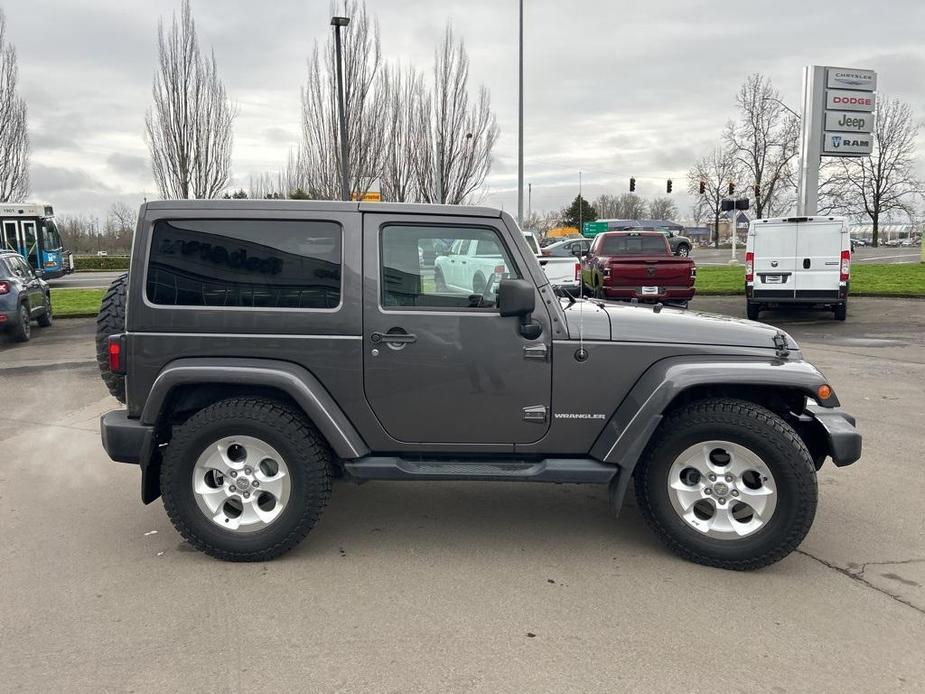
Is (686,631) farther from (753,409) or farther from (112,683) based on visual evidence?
(112,683)

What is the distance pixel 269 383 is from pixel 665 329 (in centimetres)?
212

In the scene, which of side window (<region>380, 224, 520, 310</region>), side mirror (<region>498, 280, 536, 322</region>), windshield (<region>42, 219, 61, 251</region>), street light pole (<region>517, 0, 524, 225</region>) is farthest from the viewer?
windshield (<region>42, 219, 61, 251</region>)

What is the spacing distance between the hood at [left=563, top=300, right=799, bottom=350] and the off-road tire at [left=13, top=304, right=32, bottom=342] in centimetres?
1139

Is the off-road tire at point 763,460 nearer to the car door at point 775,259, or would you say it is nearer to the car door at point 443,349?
the car door at point 443,349

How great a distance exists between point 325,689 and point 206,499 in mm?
1508

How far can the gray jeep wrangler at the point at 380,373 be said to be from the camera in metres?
3.97

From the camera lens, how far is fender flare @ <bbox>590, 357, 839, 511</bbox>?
387 centimetres

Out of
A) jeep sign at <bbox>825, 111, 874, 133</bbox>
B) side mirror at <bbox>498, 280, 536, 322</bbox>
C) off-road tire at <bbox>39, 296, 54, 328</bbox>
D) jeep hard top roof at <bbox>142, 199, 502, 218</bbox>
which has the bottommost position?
off-road tire at <bbox>39, 296, 54, 328</bbox>

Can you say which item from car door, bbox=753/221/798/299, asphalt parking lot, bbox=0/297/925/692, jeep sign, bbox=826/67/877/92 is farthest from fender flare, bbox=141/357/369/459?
jeep sign, bbox=826/67/877/92

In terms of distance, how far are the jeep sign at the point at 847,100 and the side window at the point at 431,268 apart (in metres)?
25.4

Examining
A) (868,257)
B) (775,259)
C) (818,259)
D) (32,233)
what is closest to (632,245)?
(775,259)

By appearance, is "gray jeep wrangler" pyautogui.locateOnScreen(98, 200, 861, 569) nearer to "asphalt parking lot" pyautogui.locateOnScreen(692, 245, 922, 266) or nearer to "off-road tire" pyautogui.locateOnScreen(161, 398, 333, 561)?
"off-road tire" pyautogui.locateOnScreen(161, 398, 333, 561)

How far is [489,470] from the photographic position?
4.03m

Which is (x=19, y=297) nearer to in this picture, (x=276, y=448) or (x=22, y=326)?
(x=22, y=326)
